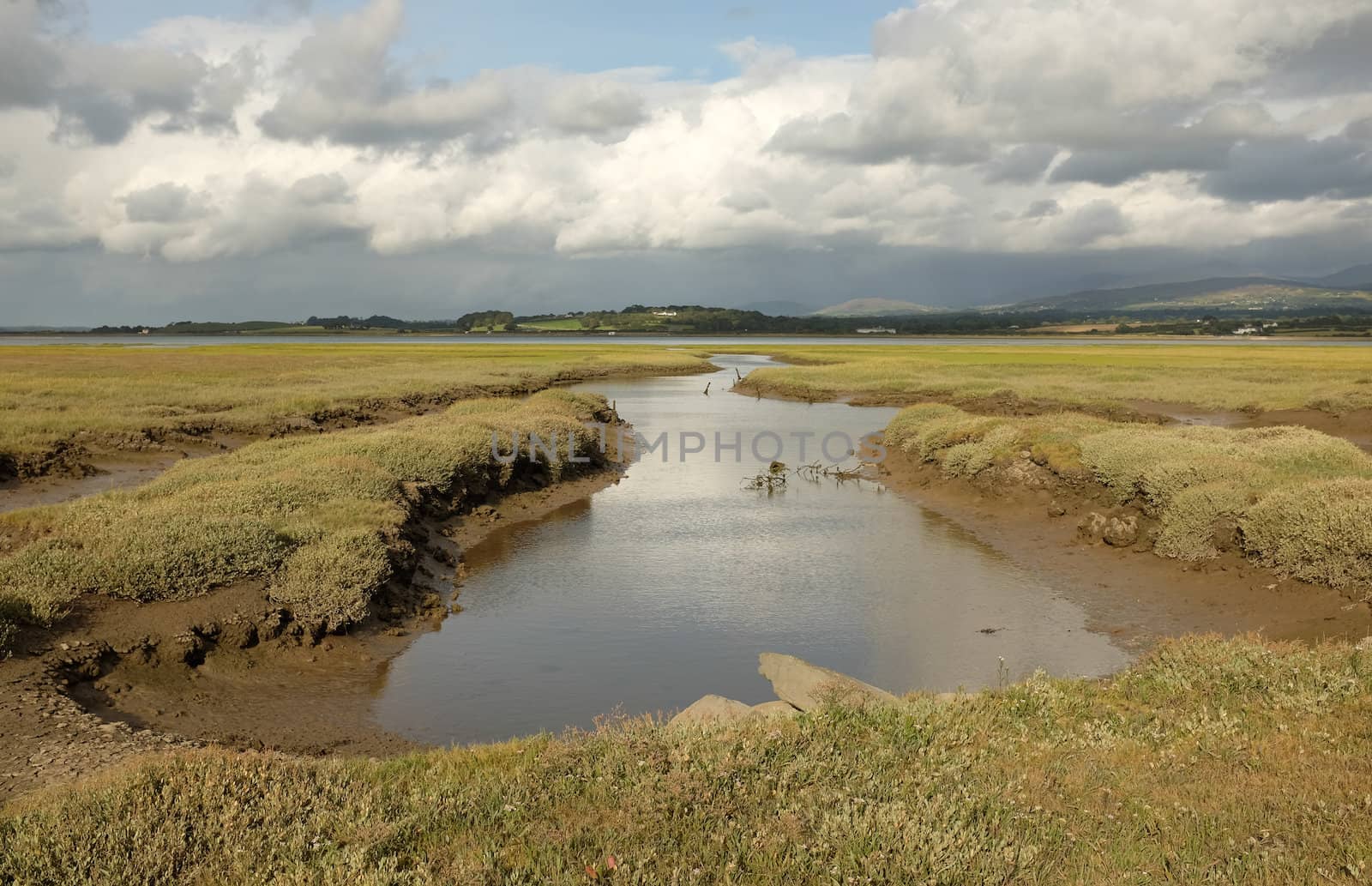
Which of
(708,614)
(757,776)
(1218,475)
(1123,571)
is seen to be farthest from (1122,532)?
(757,776)

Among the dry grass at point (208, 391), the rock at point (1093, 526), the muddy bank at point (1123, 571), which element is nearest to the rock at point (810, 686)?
the muddy bank at point (1123, 571)

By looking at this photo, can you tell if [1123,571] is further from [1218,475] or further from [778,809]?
[778,809]

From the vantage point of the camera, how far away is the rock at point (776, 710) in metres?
9.85

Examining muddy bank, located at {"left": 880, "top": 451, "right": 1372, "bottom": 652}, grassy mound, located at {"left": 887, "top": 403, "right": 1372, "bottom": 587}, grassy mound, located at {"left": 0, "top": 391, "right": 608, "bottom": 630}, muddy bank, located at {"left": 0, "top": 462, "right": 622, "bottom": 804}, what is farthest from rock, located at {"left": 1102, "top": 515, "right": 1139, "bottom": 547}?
grassy mound, located at {"left": 0, "top": 391, "right": 608, "bottom": 630}

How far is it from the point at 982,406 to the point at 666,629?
3820 centimetres

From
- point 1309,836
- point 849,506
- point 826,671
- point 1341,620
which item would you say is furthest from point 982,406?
Answer: point 1309,836

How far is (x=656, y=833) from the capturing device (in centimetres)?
685

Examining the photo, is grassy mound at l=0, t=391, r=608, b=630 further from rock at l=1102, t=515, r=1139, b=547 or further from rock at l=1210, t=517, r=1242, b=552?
rock at l=1210, t=517, r=1242, b=552

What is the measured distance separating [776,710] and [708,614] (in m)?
7.37

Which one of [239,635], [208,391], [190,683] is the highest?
[208,391]

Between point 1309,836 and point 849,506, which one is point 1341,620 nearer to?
point 1309,836

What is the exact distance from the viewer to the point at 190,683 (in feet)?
43.5

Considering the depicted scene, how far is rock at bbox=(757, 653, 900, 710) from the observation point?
34.0 feet

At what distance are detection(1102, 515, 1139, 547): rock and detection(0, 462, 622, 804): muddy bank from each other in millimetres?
17084
